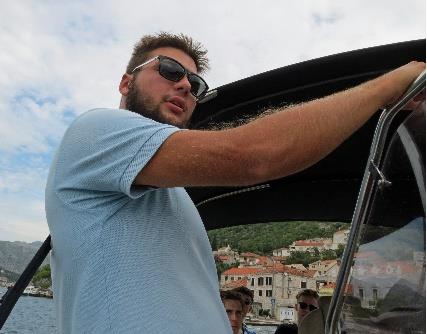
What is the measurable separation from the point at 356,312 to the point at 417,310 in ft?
1.78

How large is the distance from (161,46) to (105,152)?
0.94 metres

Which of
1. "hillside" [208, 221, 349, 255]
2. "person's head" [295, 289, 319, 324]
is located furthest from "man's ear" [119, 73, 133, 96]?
"person's head" [295, 289, 319, 324]

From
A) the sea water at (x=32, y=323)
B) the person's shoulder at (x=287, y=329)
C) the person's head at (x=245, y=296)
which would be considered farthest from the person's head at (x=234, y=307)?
the sea water at (x=32, y=323)

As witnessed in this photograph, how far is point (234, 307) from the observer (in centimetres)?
499

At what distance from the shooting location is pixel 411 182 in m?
1.09

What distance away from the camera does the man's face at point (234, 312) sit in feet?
16.2

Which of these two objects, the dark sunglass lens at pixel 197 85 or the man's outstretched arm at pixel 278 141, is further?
the dark sunglass lens at pixel 197 85

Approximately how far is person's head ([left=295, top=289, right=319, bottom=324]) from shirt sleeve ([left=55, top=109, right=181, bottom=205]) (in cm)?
387

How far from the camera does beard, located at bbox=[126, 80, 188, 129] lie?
167 centimetres

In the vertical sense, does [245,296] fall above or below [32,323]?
below

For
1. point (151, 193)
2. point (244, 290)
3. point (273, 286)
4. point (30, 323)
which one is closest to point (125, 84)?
point (151, 193)

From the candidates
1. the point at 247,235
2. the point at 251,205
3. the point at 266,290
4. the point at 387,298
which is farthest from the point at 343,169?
the point at 266,290

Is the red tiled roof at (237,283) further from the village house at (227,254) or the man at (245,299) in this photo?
the village house at (227,254)

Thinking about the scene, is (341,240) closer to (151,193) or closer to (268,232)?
(151,193)
